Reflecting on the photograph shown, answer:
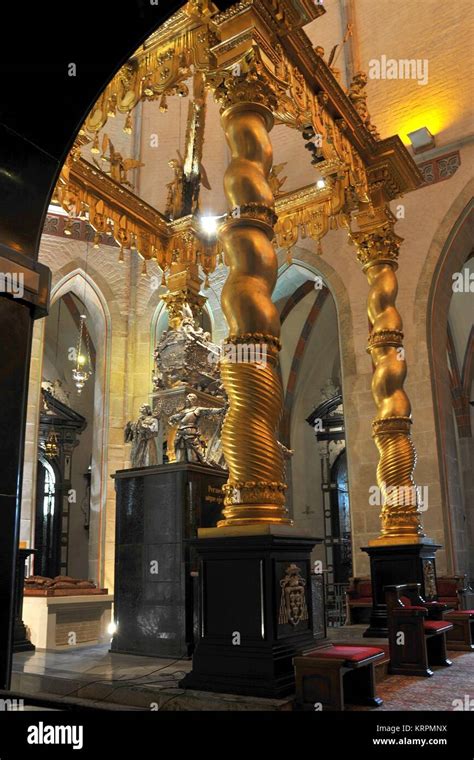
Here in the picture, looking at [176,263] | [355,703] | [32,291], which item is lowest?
[355,703]

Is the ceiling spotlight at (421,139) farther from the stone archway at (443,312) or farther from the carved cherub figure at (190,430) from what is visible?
the carved cherub figure at (190,430)

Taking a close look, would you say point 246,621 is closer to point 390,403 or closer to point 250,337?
point 250,337

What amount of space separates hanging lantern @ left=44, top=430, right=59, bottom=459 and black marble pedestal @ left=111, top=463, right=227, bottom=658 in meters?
12.4

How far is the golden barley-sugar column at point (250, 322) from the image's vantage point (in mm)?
4348

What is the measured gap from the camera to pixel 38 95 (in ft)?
7.21

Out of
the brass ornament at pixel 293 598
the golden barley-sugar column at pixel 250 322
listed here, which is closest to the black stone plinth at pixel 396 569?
the brass ornament at pixel 293 598

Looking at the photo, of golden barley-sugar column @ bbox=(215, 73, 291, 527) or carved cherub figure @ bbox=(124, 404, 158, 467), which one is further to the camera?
carved cherub figure @ bbox=(124, 404, 158, 467)

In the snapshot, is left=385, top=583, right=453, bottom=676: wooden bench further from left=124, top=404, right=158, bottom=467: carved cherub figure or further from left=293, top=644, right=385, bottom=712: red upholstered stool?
left=124, top=404, right=158, bottom=467: carved cherub figure

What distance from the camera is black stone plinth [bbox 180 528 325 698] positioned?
3857mm

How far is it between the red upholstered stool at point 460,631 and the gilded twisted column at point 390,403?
78 centimetres

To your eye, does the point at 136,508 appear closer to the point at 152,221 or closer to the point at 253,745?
the point at 253,745

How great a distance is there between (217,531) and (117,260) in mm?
10698

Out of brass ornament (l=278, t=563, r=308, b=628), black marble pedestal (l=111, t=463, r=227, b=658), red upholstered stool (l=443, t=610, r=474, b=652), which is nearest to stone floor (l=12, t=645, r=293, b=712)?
black marble pedestal (l=111, t=463, r=227, b=658)

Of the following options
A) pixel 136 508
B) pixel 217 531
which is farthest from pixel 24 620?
pixel 217 531
